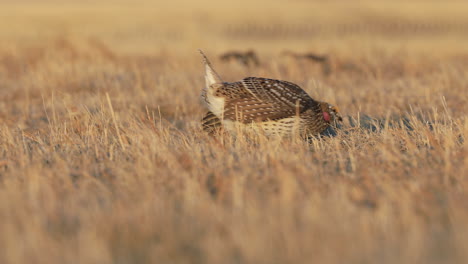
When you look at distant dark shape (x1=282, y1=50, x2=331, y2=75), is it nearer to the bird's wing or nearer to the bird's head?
the bird's head

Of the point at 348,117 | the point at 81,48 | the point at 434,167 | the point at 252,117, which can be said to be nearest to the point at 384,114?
the point at 348,117

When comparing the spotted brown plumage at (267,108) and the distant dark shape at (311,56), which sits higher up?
the distant dark shape at (311,56)

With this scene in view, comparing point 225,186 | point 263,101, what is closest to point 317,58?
point 263,101

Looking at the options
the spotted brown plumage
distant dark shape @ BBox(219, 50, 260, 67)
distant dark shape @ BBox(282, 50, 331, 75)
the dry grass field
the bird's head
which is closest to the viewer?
the dry grass field

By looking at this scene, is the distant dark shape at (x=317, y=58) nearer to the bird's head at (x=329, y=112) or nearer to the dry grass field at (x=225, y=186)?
the dry grass field at (x=225, y=186)

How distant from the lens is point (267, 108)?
511cm

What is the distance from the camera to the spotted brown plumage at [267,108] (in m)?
5.12

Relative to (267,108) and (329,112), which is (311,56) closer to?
(329,112)

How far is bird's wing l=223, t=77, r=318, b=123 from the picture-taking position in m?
5.12

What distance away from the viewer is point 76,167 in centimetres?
425

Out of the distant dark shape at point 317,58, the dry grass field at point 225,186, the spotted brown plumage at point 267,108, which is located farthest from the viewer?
the distant dark shape at point 317,58

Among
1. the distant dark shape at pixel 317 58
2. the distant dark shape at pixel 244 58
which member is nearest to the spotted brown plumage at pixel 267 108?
the distant dark shape at pixel 317 58

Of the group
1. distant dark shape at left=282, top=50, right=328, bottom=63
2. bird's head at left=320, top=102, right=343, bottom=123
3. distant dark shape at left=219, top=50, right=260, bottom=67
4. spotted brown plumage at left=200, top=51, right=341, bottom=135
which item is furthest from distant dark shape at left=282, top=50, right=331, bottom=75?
spotted brown plumage at left=200, top=51, right=341, bottom=135

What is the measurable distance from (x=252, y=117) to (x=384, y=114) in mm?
2339
